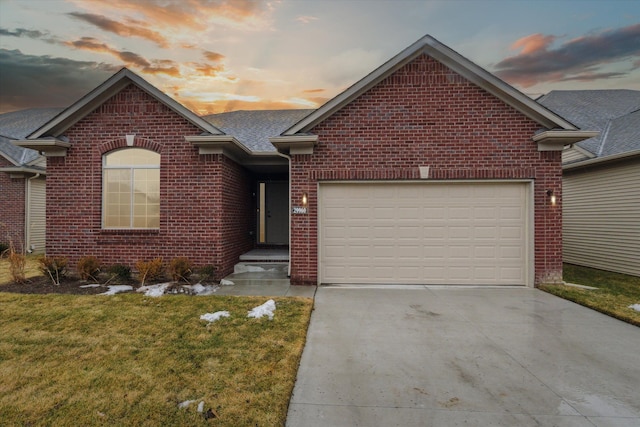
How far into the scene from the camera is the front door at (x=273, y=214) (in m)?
11.8

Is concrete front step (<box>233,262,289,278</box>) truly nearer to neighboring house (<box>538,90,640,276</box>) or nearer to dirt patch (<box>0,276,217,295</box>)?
dirt patch (<box>0,276,217,295</box>)

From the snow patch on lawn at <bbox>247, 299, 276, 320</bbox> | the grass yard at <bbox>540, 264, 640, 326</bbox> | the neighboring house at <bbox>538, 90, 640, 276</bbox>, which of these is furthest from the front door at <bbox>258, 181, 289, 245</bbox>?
the neighboring house at <bbox>538, 90, 640, 276</bbox>

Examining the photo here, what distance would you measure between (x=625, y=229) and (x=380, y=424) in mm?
11256

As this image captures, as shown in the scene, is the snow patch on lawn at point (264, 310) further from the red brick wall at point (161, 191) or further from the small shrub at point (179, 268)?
the small shrub at point (179, 268)

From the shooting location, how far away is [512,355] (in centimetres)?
401

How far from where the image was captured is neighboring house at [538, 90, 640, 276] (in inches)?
361

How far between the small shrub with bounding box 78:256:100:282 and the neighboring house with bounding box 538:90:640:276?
13.9 meters

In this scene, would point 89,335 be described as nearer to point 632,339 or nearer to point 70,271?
point 70,271

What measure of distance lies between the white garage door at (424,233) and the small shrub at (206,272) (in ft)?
9.34

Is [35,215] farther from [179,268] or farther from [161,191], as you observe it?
[179,268]

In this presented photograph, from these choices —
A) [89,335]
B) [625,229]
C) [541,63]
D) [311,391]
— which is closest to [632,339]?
[311,391]

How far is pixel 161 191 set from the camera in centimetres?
817

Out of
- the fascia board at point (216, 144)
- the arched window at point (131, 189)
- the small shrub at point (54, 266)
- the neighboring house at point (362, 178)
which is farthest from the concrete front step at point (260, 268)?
the small shrub at point (54, 266)

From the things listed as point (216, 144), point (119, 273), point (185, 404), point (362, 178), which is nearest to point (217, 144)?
point (216, 144)
